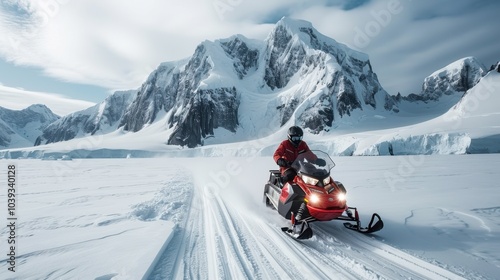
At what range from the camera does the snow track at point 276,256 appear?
11.7 feet

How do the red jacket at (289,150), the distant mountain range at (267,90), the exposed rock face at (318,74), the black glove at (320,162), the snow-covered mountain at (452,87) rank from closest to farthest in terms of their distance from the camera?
the black glove at (320,162) < the red jacket at (289,150) < the exposed rock face at (318,74) < the distant mountain range at (267,90) < the snow-covered mountain at (452,87)

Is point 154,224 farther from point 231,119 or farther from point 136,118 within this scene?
point 136,118

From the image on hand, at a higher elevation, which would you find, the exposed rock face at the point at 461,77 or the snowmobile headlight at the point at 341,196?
the exposed rock face at the point at 461,77

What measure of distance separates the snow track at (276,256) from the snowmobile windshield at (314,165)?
123cm

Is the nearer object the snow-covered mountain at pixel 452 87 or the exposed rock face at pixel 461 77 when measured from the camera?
the snow-covered mountain at pixel 452 87

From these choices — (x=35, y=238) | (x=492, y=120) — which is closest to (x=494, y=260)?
(x=35, y=238)

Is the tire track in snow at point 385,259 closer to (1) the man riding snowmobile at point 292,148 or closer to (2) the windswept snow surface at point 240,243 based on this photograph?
(2) the windswept snow surface at point 240,243

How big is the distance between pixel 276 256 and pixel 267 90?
506ft

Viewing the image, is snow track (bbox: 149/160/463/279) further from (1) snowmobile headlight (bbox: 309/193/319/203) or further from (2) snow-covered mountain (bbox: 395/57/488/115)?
(2) snow-covered mountain (bbox: 395/57/488/115)

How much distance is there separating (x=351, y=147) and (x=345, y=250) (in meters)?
59.8

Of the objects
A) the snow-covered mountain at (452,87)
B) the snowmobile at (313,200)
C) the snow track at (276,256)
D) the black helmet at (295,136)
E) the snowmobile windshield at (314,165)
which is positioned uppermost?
the snow-covered mountain at (452,87)

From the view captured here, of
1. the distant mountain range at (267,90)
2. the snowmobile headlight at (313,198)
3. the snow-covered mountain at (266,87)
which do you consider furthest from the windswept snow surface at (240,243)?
the snow-covered mountain at (266,87)

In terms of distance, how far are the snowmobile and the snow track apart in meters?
0.28

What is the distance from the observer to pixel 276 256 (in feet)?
13.8
